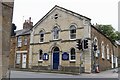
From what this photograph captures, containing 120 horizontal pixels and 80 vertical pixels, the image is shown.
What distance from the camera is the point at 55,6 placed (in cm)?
3172

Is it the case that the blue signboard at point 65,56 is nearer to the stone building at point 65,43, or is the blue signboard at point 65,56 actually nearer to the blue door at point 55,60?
the stone building at point 65,43

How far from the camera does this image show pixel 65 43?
30.0m

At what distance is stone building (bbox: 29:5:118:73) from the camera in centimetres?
2802

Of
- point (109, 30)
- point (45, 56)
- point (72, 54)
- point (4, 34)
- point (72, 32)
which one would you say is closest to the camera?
point (4, 34)

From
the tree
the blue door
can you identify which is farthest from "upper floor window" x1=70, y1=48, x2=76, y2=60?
the tree

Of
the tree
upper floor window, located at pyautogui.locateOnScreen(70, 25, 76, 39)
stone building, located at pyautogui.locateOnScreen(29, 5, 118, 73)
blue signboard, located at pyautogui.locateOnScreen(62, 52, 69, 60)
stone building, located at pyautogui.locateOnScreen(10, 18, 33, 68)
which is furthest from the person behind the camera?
the tree

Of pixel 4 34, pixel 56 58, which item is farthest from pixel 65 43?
pixel 4 34

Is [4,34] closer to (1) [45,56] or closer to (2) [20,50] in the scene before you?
(1) [45,56]

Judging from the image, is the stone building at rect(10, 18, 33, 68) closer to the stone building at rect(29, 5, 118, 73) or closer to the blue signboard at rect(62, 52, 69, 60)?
the stone building at rect(29, 5, 118, 73)

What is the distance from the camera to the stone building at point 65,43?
28.0 meters

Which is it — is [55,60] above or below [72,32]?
below

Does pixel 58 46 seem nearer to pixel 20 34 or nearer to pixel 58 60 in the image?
pixel 58 60

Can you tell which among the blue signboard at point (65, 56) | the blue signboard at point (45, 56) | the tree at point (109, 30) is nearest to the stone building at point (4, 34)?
the blue signboard at point (65, 56)

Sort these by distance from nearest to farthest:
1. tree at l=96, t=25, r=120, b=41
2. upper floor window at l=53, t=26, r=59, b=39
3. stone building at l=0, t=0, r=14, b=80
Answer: stone building at l=0, t=0, r=14, b=80
upper floor window at l=53, t=26, r=59, b=39
tree at l=96, t=25, r=120, b=41
